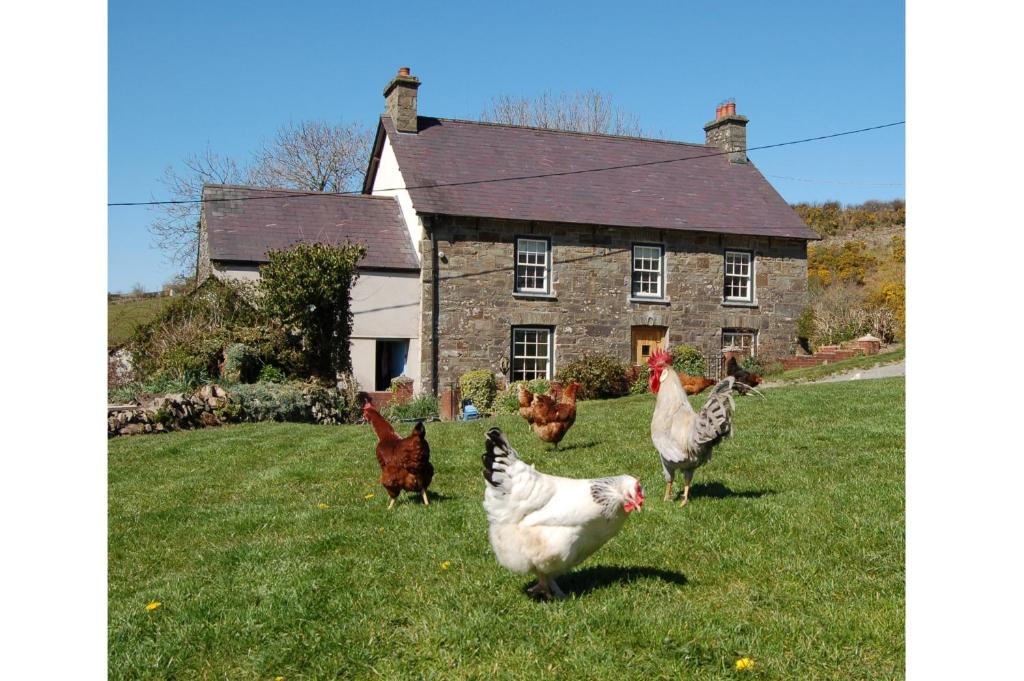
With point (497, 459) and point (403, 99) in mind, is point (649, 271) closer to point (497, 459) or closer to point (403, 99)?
point (403, 99)

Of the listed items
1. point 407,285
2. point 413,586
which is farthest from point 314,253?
point 413,586

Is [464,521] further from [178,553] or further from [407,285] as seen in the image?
[407,285]

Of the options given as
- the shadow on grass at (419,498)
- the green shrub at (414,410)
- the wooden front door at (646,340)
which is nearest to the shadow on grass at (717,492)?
the shadow on grass at (419,498)

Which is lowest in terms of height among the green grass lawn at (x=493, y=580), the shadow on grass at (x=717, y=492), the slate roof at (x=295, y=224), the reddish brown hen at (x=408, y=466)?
the green grass lawn at (x=493, y=580)

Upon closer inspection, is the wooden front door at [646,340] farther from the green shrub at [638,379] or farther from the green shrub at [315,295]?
the green shrub at [315,295]

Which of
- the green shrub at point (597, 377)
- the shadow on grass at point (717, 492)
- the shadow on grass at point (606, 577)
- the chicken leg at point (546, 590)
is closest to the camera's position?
the chicken leg at point (546, 590)

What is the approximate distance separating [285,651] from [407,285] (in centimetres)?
1825

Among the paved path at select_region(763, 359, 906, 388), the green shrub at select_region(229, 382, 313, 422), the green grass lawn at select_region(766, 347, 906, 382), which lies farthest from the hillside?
the green shrub at select_region(229, 382, 313, 422)

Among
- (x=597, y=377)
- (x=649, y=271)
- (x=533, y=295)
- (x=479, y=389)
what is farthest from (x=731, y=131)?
(x=479, y=389)

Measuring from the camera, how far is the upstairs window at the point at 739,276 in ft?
83.4

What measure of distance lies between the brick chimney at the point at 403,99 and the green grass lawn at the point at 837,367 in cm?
1246

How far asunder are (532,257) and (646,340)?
422 centimetres

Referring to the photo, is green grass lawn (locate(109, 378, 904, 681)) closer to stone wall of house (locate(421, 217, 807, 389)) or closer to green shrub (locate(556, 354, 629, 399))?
green shrub (locate(556, 354, 629, 399))

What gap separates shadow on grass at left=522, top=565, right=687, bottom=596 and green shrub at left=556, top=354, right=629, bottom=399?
48.6 feet
